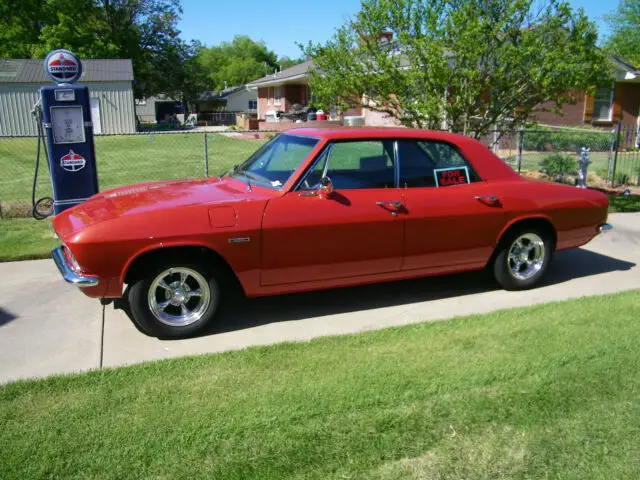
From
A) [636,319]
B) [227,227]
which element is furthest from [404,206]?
[636,319]

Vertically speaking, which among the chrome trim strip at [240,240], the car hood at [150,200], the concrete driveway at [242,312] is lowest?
the concrete driveway at [242,312]

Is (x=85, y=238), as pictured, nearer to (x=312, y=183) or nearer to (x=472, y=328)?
(x=312, y=183)

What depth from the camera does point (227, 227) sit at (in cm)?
463

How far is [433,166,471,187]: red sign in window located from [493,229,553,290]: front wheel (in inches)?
30.4

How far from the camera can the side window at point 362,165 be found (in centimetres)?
521

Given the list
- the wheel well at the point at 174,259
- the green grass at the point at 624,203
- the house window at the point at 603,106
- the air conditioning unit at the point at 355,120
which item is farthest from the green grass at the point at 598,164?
the wheel well at the point at 174,259

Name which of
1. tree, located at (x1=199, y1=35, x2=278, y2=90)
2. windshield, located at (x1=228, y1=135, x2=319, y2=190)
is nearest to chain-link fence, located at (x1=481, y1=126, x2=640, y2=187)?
windshield, located at (x1=228, y1=135, x2=319, y2=190)

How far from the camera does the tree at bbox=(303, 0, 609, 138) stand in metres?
8.62

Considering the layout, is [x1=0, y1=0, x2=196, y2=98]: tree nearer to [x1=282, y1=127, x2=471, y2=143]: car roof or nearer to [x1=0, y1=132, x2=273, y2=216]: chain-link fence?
[x1=0, y1=132, x2=273, y2=216]: chain-link fence

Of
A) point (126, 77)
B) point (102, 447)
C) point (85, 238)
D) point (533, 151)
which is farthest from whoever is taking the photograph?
Result: point (126, 77)

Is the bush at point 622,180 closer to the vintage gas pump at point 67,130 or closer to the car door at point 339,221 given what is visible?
the car door at point 339,221

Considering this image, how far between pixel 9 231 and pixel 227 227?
499 centimetres

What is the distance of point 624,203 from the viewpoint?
10.8 metres

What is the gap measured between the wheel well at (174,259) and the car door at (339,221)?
0.38 meters
